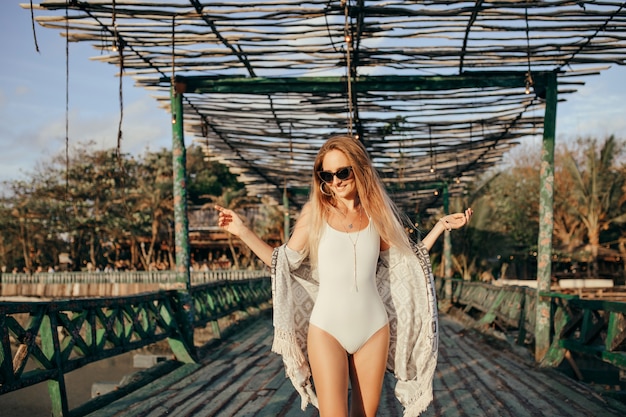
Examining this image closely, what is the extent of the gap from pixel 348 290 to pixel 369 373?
0.41 m

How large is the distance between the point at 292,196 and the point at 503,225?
634 inches

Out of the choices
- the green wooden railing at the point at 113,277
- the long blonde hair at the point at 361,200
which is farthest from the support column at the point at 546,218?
the green wooden railing at the point at 113,277

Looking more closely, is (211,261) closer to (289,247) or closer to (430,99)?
(430,99)

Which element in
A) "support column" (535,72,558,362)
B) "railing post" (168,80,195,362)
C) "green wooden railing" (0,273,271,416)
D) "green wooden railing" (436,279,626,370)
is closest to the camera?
"green wooden railing" (0,273,271,416)

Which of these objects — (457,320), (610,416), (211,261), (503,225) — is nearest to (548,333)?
(610,416)

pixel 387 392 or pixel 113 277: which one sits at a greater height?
pixel 387 392

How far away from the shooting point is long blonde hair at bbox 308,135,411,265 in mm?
3365

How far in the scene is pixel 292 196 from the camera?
21.1 m

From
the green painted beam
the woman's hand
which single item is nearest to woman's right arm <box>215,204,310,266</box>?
the woman's hand

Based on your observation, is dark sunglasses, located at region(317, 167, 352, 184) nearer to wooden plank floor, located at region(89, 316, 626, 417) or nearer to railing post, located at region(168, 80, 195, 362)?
wooden plank floor, located at region(89, 316, 626, 417)

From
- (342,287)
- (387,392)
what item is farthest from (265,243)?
(387,392)

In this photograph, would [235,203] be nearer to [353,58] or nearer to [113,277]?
[113,277]

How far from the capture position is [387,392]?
6297 millimetres

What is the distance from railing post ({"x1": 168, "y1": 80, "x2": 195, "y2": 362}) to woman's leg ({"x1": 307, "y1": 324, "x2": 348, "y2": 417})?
17.5 feet
